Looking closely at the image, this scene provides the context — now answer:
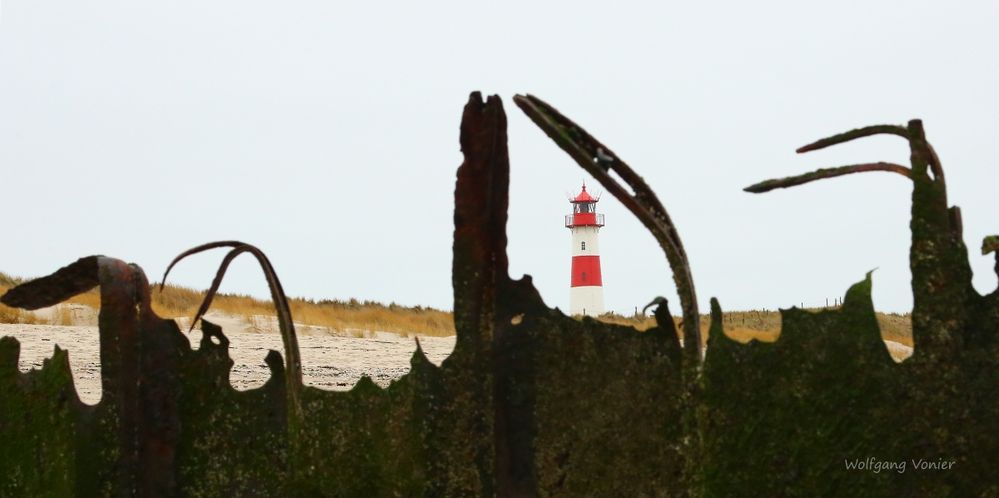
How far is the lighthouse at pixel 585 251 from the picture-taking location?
35.3m

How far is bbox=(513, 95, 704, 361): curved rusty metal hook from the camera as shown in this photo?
8.09ft

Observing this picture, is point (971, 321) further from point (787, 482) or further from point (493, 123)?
point (493, 123)

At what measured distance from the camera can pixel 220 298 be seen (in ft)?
67.1

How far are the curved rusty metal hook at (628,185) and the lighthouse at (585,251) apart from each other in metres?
32.2

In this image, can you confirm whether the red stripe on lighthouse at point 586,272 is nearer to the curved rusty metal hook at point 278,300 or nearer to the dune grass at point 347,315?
the dune grass at point 347,315

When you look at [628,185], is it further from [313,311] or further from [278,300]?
[313,311]

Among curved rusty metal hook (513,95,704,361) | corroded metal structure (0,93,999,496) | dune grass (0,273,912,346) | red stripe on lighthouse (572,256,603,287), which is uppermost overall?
red stripe on lighthouse (572,256,603,287)

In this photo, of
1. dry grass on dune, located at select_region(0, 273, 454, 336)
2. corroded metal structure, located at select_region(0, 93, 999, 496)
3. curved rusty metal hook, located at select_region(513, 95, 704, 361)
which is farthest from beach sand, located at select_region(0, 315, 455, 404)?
curved rusty metal hook, located at select_region(513, 95, 704, 361)

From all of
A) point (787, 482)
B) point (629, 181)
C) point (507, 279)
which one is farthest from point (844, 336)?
point (507, 279)

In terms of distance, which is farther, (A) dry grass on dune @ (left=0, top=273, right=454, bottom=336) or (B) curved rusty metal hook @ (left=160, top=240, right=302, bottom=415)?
(A) dry grass on dune @ (left=0, top=273, right=454, bottom=336)

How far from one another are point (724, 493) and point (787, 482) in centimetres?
14

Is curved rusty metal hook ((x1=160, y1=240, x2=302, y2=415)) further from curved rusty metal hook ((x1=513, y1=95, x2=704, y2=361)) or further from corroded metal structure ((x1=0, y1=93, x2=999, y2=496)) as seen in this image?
curved rusty metal hook ((x1=513, y1=95, x2=704, y2=361))

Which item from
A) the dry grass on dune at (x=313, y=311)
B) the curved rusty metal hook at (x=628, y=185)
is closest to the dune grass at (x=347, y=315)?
the dry grass on dune at (x=313, y=311)

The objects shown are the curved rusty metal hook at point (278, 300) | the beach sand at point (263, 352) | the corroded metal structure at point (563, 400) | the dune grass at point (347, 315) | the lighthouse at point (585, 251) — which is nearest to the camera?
the corroded metal structure at point (563, 400)
